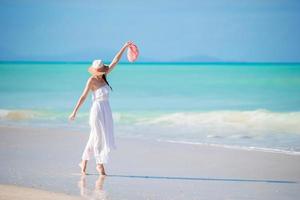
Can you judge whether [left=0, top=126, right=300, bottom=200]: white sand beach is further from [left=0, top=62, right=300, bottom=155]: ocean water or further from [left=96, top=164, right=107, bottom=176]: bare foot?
[left=0, top=62, right=300, bottom=155]: ocean water

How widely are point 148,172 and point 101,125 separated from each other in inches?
39.2

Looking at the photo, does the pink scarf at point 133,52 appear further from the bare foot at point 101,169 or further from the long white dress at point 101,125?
the bare foot at point 101,169

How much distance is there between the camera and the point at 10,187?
26.3 ft

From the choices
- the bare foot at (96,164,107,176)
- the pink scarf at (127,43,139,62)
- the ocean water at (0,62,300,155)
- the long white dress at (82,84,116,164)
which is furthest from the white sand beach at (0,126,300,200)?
the pink scarf at (127,43,139,62)

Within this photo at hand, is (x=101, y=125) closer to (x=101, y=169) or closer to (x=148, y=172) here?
(x=101, y=169)

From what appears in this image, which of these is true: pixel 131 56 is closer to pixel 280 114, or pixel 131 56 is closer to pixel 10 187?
pixel 10 187

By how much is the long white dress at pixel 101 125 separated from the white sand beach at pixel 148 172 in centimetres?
35

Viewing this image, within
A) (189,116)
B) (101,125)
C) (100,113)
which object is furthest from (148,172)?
(189,116)

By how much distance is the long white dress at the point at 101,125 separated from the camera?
9133 mm

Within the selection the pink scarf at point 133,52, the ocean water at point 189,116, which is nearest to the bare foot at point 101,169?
the pink scarf at point 133,52

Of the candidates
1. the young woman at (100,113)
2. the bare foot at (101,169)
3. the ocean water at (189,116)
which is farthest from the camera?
the ocean water at (189,116)

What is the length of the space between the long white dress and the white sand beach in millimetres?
351

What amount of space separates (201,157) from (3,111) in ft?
35.3

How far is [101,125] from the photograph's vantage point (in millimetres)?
9148
